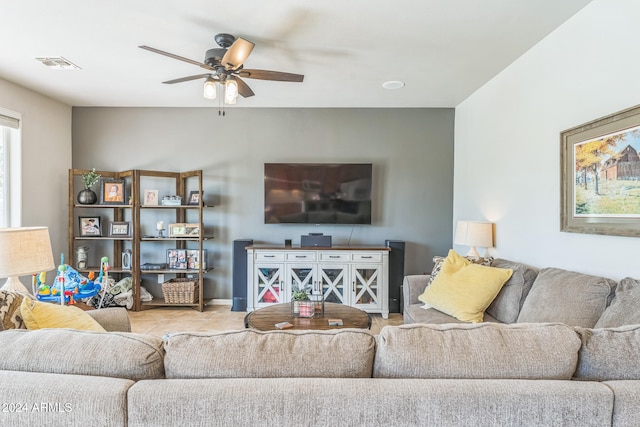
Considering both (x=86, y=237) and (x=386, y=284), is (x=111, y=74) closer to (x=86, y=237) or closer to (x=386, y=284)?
(x=86, y=237)

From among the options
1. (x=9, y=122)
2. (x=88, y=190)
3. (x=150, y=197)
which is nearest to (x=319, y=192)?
(x=150, y=197)

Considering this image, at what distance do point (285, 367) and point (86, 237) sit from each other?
13.4 ft

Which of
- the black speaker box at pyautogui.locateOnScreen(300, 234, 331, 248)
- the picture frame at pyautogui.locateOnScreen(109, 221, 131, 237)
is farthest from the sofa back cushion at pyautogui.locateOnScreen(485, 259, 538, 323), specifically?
the picture frame at pyautogui.locateOnScreen(109, 221, 131, 237)

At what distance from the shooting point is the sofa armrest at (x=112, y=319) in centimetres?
176

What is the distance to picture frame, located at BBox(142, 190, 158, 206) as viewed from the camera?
421 centimetres

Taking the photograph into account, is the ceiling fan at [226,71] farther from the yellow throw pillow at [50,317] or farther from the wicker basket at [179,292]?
the wicker basket at [179,292]

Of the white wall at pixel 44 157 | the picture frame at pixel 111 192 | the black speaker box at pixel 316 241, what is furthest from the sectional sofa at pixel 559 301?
the white wall at pixel 44 157

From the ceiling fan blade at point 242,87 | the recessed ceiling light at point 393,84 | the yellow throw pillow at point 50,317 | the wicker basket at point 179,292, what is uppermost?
the recessed ceiling light at point 393,84

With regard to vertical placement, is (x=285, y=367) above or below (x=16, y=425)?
above

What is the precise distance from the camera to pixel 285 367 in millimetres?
948

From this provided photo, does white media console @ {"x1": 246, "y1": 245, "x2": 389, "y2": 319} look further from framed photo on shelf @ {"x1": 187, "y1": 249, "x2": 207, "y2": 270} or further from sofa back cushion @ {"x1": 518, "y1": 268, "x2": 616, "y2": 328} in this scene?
sofa back cushion @ {"x1": 518, "y1": 268, "x2": 616, "y2": 328}

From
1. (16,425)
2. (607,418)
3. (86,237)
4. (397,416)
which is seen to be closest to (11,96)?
(86,237)

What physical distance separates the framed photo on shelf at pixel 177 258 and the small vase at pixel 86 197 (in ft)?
3.49

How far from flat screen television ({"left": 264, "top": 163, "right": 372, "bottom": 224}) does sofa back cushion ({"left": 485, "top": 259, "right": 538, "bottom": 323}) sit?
1.98 meters
